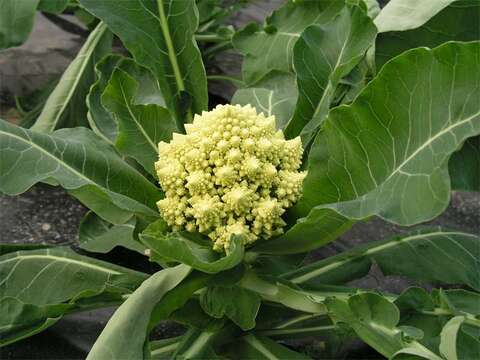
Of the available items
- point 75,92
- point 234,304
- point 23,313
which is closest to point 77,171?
point 23,313

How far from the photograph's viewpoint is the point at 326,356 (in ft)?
4.99

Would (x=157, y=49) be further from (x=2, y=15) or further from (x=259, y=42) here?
(x=2, y=15)

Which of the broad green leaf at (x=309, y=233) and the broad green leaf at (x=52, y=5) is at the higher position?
the broad green leaf at (x=52, y=5)

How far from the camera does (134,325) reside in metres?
1.15

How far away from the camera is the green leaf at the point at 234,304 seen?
4.15 feet

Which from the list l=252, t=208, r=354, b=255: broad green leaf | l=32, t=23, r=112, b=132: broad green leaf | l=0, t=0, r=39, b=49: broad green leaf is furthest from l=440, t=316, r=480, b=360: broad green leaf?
l=32, t=23, r=112, b=132: broad green leaf

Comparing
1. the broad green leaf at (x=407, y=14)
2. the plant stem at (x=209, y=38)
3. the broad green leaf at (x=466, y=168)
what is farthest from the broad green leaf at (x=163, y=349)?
the plant stem at (x=209, y=38)

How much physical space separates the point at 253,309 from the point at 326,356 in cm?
34

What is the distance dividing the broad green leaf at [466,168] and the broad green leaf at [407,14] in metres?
0.26

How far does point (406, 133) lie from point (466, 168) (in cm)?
34

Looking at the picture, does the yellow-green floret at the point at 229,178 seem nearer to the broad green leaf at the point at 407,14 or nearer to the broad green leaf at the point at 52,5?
the broad green leaf at the point at 407,14

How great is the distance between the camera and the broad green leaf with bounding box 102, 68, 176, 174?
132 centimetres

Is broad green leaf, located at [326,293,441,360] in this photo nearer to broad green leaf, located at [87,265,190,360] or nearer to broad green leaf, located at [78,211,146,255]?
broad green leaf, located at [87,265,190,360]

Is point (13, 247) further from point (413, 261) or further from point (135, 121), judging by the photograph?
point (413, 261)
